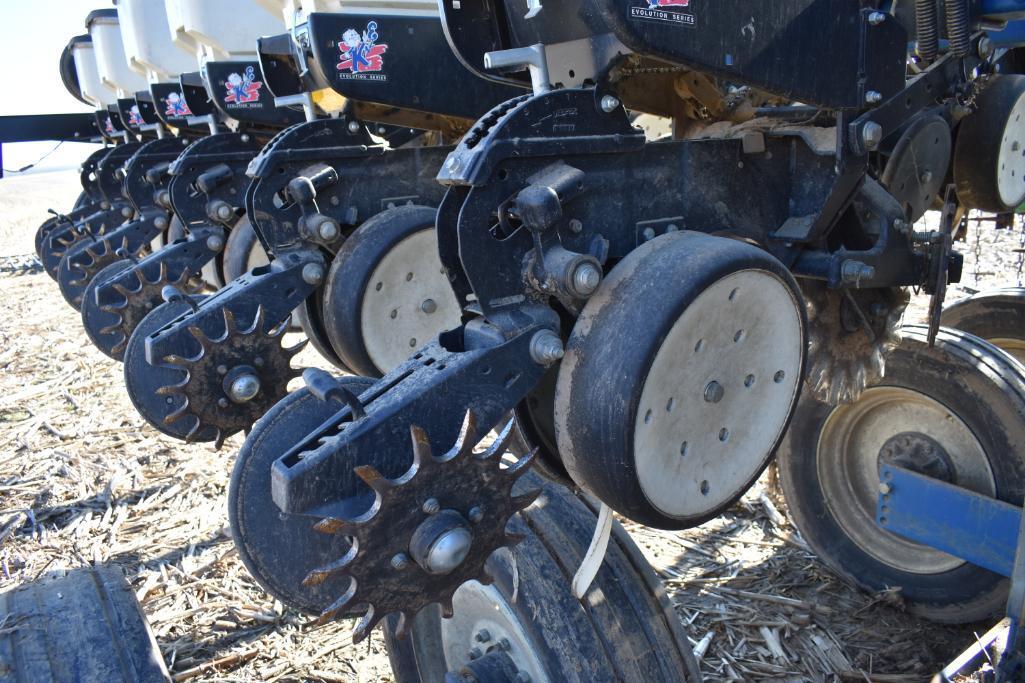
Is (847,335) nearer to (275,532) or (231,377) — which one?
(275,532)

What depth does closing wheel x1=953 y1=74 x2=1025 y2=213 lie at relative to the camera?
8.91ft

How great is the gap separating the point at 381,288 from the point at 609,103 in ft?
4.91

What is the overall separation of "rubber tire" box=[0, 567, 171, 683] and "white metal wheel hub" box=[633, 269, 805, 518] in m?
1.80

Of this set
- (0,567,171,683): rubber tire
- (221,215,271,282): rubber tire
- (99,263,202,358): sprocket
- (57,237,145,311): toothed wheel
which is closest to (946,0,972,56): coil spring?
(0,567,171,683): rubber tire

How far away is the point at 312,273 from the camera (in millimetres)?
3266

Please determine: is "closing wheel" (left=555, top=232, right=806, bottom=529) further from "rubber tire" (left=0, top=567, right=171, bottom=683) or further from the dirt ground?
"rubber tire" (left=0, top=567, right=171, bottom=683)

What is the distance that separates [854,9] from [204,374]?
243cm

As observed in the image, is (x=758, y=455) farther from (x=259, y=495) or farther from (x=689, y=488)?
(x=259, y=495)

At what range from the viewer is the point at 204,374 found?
3.15m

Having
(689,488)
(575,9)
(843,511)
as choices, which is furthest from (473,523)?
(843,511)

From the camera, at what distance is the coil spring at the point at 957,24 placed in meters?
2.28

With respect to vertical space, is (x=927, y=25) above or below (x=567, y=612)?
above

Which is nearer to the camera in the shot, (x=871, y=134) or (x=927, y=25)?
(x=871, y=134)

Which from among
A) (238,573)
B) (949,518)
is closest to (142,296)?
(238,573)
